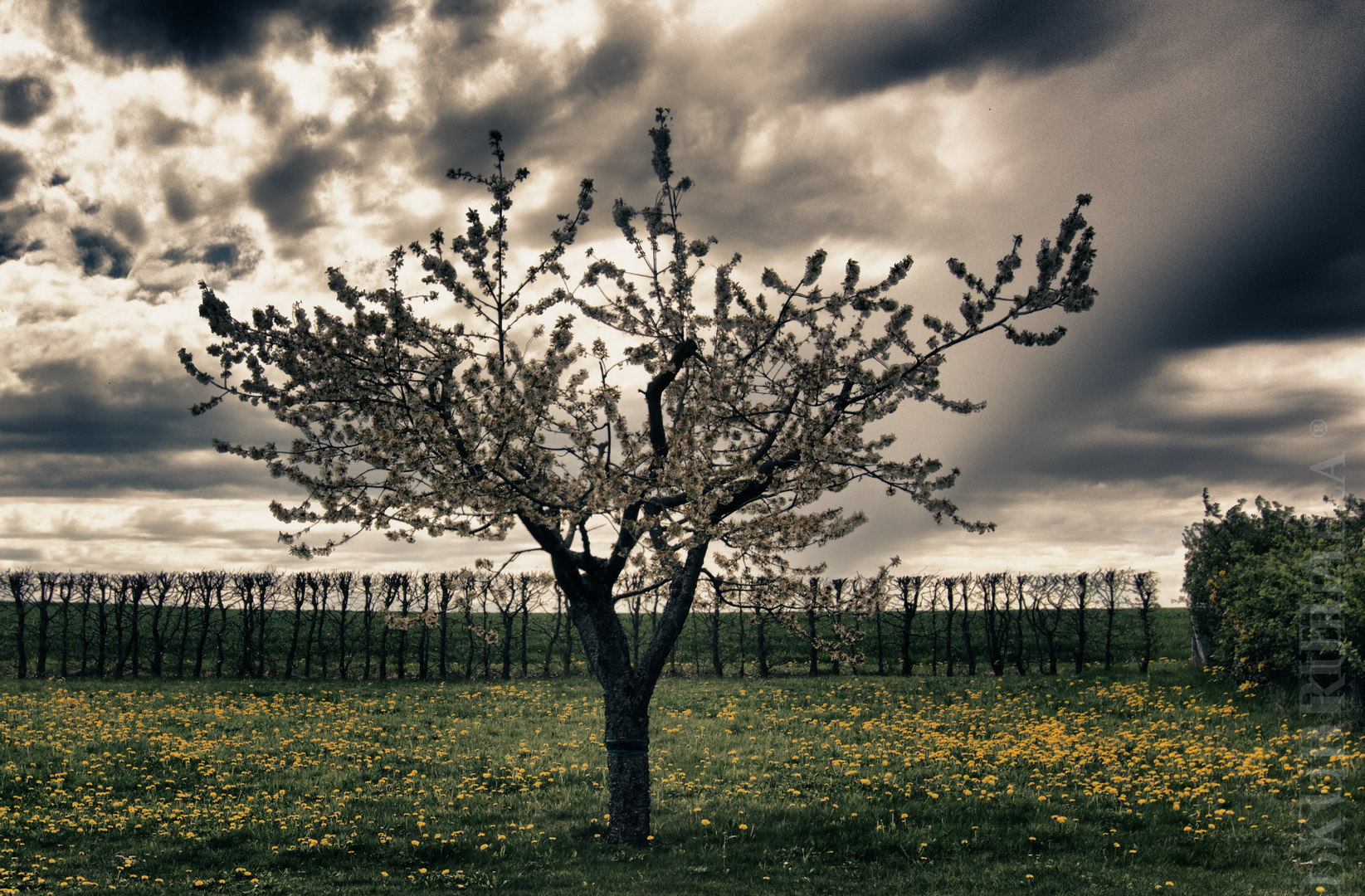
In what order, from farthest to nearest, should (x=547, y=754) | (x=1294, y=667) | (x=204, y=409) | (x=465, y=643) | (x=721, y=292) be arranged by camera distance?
1. (x=465, y=643)
2. (x=1294, y=667)
3. (x=547, y=754)
4. (x=721, y=292)
5. (x=204, y=409)

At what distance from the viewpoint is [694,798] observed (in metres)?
14.9

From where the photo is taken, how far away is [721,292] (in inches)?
474

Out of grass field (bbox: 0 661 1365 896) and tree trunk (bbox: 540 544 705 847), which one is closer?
grass field (bbox: 0 661 1365 896)

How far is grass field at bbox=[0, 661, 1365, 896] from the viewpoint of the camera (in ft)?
34.7

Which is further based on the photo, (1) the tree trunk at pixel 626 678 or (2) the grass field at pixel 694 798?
(1) the tree trunk at pixel 626 678

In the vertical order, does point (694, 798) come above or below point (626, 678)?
below

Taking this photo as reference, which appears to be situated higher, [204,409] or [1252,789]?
[204,409]

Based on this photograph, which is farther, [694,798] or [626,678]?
[694,798]

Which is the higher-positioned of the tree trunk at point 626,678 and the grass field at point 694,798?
the tree trunk at point 626,678

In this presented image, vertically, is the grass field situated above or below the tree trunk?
below

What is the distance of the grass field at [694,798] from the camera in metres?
10.6

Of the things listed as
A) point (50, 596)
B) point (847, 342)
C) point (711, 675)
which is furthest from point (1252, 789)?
point (50, 596)

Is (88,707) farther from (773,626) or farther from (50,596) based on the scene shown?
(773,626)

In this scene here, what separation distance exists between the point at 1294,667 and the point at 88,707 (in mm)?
34991
